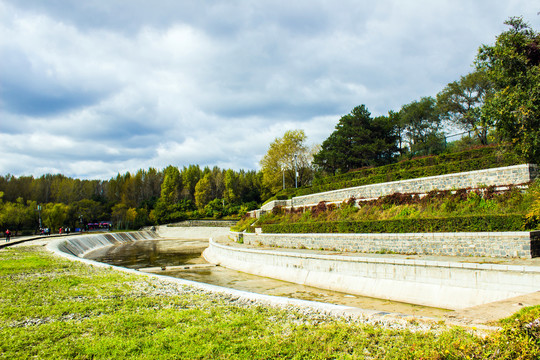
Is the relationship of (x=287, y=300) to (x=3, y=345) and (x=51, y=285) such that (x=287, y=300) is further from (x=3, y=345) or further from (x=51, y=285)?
(x=51, y=285)

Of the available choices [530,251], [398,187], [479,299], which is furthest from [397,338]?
[398,187]

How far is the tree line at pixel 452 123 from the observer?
11469 mm

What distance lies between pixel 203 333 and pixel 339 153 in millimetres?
32117

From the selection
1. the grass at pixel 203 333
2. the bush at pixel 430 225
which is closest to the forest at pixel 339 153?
the bush at pixel 430 225

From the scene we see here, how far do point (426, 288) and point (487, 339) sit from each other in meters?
5.66

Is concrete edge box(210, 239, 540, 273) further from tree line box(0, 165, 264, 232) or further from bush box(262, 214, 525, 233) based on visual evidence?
tree line box(0, 165, 264, 232)

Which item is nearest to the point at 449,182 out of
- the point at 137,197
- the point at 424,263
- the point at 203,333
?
the point at 424,263

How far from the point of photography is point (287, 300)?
24.7 feet

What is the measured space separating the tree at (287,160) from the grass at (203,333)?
39596 mm


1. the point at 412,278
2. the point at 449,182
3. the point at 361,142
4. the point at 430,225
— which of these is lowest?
the point at 412,278

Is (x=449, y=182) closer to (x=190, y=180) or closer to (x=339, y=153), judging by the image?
(x=339, y=153)

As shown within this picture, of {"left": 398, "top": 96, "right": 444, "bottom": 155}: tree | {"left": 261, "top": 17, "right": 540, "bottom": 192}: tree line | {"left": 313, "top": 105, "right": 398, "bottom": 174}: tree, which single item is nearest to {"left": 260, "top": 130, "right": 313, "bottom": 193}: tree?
{"left": 261, "top": 17, "right": 540, "bottom": 192}: tree line

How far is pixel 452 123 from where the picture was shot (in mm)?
32688

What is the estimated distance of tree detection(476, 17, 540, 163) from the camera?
36.1 ft
